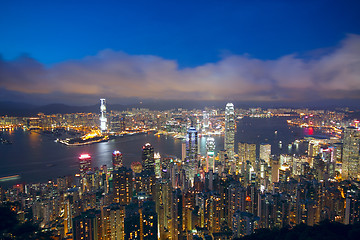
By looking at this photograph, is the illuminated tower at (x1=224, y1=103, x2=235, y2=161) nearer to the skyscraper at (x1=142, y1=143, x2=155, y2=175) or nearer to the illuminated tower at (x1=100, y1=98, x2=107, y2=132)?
the skyscraper at (x1=142, y1=143, x2=155, y2=175)

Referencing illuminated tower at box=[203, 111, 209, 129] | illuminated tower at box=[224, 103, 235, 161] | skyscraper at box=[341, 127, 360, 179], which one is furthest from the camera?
illuminated tower at box=[203, 111, 209, 129]

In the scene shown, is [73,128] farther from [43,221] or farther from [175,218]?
[175,218]

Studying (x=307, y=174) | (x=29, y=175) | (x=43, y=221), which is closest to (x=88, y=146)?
(x=29, y=175)

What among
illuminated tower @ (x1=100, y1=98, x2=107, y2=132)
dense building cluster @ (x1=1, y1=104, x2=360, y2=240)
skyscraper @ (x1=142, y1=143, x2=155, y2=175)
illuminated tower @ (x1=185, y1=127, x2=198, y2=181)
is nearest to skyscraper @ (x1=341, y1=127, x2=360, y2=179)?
dense building cluster @ (x1=1, y1=104, x2=360, y2=240)

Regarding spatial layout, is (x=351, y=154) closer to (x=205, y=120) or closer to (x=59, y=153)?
(x=205, y=120)

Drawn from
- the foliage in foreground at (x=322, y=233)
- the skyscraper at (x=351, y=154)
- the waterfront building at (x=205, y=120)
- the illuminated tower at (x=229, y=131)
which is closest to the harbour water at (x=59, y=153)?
the illuminated tower at (x=229, y=131)

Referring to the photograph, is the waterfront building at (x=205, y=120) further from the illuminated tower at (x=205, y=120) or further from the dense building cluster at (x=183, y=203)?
the dense building cluster at (x=183, y=203)
